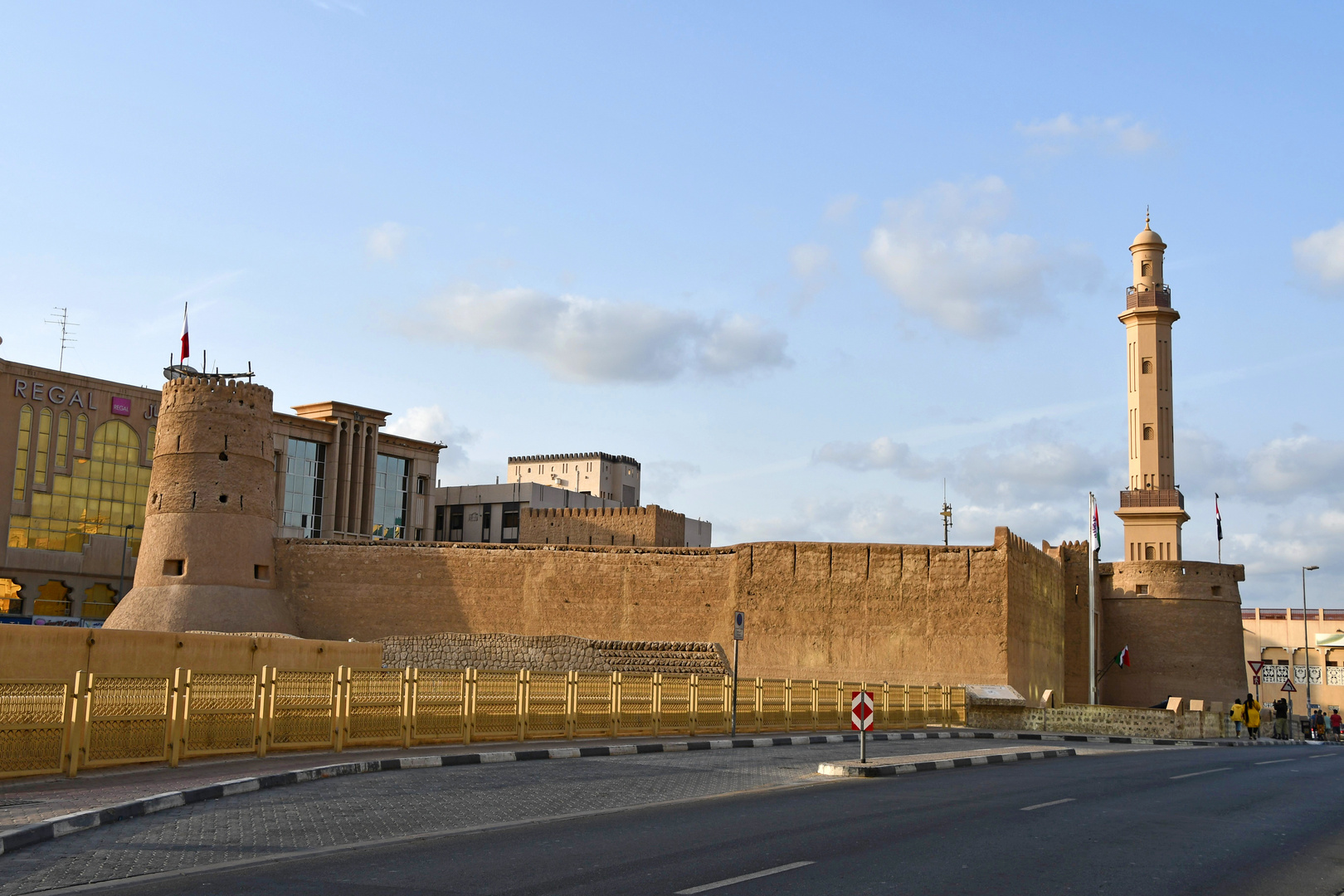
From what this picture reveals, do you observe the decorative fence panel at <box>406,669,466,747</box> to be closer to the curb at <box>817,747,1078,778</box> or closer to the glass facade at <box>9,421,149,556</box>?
the curb at <box>817,747,1078,778</box>

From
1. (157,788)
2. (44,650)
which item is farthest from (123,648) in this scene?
(157,788)

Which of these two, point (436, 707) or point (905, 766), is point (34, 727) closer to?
point (436, 707)

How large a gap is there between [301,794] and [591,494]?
87823 mm

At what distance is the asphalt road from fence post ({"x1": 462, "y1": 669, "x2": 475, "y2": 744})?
5.71 meters

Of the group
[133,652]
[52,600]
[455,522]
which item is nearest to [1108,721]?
[133,652]

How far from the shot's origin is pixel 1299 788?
48.9 feet

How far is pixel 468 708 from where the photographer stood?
1755 cm

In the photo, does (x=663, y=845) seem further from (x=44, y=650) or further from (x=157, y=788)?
(x=44, y=650)

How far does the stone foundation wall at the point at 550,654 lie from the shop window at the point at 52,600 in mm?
25642

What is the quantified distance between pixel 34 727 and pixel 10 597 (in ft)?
161

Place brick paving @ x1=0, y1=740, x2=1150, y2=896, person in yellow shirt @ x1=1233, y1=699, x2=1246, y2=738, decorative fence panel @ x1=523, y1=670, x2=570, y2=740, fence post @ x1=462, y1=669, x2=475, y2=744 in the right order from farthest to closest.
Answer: person in yellow shirt @ x1=1233, y1=699, x2=1246, y2=738, decorative fence panel @ x1=523, y1=670, x2=570, y2=740, fence post @ x1=462, y1=669, x2=475, y2=744, brick paving @ x1=0, y1=740, x2=1150, y2=896

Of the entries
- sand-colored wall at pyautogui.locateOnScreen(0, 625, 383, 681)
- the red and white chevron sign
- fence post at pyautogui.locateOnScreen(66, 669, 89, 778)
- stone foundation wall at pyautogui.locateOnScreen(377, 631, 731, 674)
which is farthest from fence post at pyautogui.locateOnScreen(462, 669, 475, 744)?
stone foundation wall at pyautogui.locateOnScreen(377, 631, 731, 674)

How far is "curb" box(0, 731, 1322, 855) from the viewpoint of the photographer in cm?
937

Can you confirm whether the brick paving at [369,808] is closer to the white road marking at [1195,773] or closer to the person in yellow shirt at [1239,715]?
the white road marking at [1195,773]
